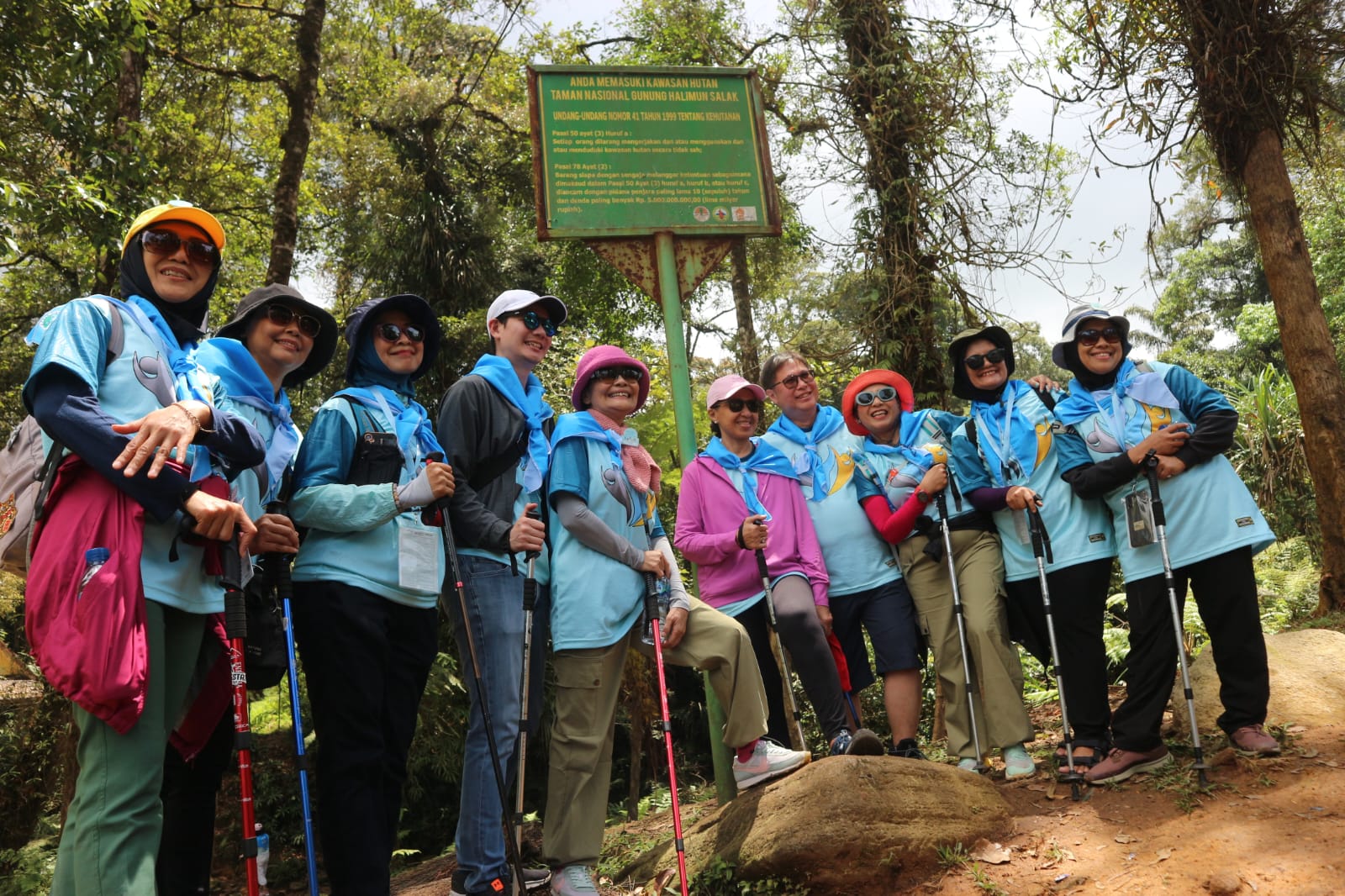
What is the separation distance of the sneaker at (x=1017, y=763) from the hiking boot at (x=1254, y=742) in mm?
972

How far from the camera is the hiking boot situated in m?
4.62

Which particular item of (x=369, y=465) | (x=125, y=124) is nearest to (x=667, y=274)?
(x=369, y=465)

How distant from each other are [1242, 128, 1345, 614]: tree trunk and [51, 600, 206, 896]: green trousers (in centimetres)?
670

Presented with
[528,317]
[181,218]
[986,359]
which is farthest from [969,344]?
[181,218]

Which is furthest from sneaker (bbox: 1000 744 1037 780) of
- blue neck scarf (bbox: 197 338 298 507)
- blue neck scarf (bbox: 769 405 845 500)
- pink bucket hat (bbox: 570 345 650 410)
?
blue neck scarf (bbox: 197 338 298 507)

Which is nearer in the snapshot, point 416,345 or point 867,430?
point 416,345

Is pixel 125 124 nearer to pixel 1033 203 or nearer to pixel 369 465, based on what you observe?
pixel 369 465

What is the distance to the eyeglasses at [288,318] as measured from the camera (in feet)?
12.8

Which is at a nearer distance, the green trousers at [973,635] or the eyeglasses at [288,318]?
the eyeglasses at [288,318]

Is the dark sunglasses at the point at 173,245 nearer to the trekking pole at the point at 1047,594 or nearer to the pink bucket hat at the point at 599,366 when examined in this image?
the pink bucket hat at the point at 599,366

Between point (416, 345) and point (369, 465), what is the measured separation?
660 mm

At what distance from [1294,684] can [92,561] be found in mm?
5751

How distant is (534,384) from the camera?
4.77 metres

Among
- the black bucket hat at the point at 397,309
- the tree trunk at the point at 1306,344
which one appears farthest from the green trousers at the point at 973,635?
the black bucket hat at the point at 397,309
